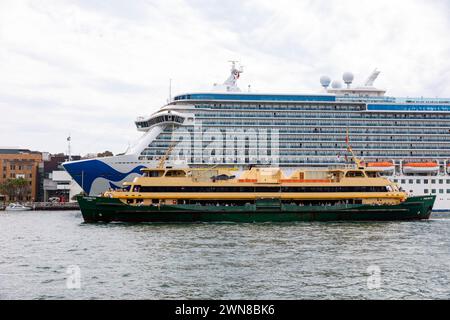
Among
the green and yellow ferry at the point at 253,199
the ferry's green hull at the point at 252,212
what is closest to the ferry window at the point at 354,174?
the green and yellow ferry at the point at 253,199

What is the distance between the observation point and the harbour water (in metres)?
14.8

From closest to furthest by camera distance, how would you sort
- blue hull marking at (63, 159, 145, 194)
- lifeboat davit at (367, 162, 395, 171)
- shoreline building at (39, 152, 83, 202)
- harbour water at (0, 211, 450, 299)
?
harbour water at (0, 211, 450, 299) → blue hull marking at (63, 159, 145, 194) → lifeboat davit at (367, 162, 395, 171) → shoreline building at (39, 152, 83, 202)

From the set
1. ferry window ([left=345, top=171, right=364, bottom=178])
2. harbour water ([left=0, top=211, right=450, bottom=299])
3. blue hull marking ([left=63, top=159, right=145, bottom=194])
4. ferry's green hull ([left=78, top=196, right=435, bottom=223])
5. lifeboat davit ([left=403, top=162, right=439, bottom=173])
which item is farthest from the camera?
lifeboat davit ([left=403, top=162, right=439, bottom=173])

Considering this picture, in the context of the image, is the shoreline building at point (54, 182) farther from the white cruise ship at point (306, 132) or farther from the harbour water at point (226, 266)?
the harbour water at point (226, 266)

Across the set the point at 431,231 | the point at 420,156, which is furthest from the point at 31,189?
the point at 431,231

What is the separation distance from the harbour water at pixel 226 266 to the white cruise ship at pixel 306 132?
25.8m

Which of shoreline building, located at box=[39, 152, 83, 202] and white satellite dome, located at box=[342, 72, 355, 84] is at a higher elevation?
white satellite dome, located at box=[342, 72, 355, 84]

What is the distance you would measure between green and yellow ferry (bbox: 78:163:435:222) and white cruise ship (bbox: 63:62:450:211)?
11.3 meters

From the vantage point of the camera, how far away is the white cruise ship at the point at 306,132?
55.5 meters

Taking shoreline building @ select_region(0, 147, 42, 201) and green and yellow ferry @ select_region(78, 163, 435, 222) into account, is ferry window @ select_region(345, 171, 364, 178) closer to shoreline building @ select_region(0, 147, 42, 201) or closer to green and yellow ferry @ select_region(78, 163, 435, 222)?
green and yellow ferry @ select_region(78, 163, 435, 222)
